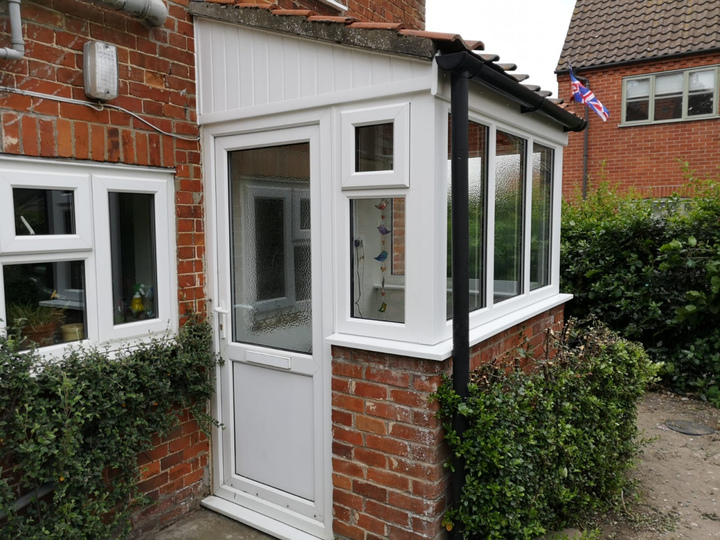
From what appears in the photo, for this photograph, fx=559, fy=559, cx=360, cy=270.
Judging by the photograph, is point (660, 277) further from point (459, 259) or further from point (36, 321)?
point (36, 321)

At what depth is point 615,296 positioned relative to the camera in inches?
266

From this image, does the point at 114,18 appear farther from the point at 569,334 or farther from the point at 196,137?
the point at 569,334

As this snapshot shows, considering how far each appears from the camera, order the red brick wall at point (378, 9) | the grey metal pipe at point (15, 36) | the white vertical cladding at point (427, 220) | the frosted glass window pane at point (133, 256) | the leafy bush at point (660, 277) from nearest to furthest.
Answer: the grey metal pipe at point (15, 36) → the white vertical cladding at point (427, 220) → the frosted glass window pane at point (133, 256) → the red brick wall at point (378, 9) → the leafy bush at point (660, 277)

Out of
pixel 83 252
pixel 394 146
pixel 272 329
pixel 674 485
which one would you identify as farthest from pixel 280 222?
pixel 674 485

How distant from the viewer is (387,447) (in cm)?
296

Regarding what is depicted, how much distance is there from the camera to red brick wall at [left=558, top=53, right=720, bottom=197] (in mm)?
11516

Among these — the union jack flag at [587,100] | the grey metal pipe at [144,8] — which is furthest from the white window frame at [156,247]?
the union jack flag at [587,100]

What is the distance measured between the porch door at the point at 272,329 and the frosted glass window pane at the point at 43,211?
90cm

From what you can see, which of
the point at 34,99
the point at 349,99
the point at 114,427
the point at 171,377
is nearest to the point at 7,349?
the point at 114,427

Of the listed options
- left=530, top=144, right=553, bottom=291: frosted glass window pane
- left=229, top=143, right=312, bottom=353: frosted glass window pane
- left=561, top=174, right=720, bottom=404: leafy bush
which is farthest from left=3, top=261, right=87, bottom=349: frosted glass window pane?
left=561, top=174, right=720, bottom=404: leafy bush

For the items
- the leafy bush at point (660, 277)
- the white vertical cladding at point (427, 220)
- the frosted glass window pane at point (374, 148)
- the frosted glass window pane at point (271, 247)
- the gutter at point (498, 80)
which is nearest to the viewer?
the gutter at point (498, 80)

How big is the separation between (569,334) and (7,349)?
3.55m

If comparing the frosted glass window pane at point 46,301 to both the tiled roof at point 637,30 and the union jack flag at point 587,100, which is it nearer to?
the union jack flag at point 587,100

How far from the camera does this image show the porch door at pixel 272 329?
329 centimetres
